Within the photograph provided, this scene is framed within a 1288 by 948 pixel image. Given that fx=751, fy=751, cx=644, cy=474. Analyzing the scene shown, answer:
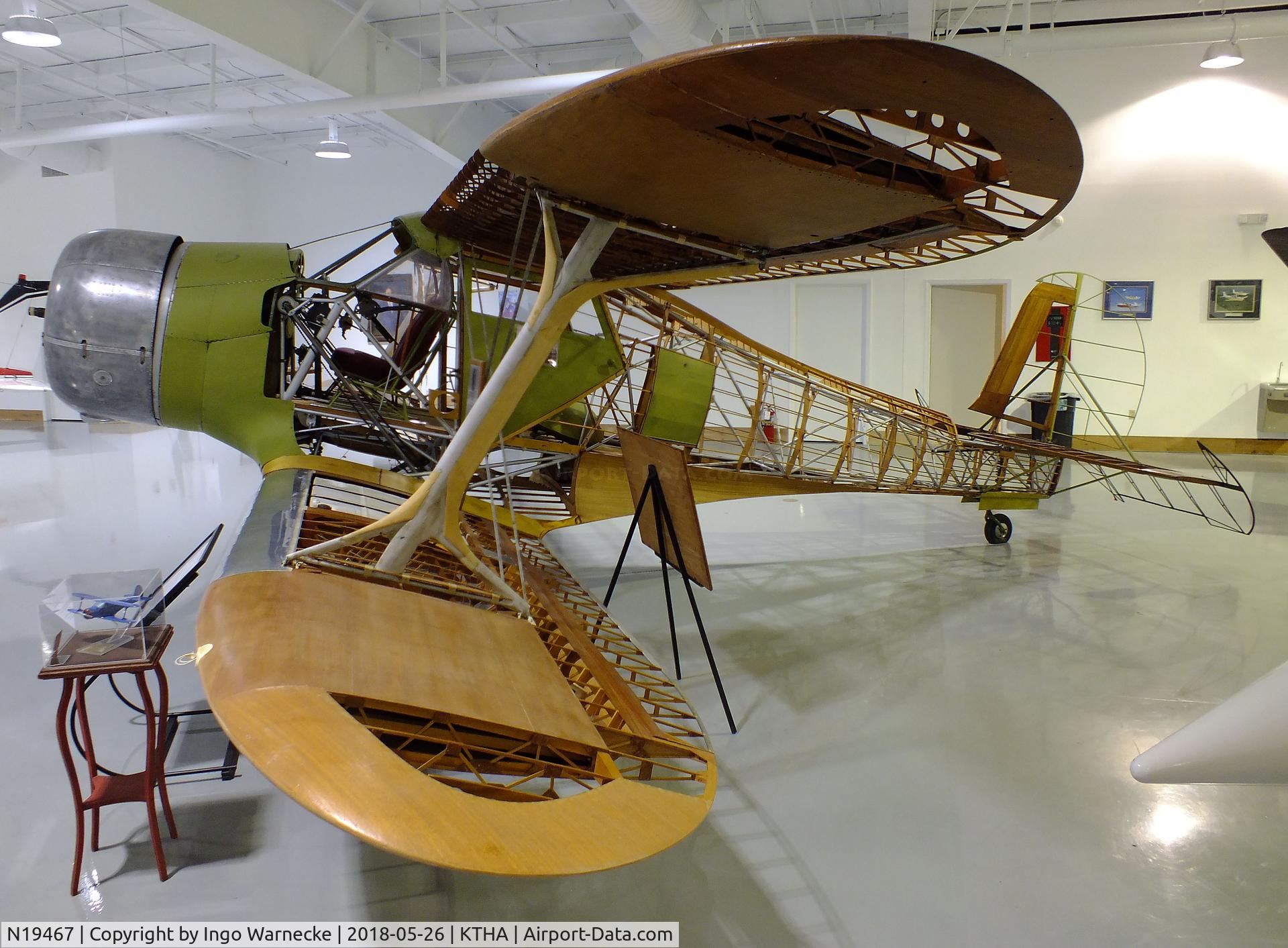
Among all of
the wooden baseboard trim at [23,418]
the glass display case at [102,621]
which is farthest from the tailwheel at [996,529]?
the wooden baseboard trim at [23,418]

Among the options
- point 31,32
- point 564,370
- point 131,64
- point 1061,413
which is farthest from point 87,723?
point 131,64

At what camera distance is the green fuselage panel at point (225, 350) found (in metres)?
3.58

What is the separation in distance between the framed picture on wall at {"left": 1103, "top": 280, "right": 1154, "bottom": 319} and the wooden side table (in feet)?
39.2

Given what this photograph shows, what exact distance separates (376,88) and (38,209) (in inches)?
344

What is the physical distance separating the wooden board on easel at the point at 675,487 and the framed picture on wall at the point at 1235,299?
10622 millimetres

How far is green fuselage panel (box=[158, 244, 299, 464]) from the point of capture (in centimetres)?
358

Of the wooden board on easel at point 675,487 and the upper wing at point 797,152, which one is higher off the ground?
the upper wing at point 797,152

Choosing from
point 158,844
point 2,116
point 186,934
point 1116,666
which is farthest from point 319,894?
point 2,116

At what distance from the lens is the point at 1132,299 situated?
1066 cm

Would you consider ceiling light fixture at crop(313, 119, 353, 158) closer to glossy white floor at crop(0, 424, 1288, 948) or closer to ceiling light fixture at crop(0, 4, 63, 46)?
ceiling light fixture at crop(0, 4, 63, 46)

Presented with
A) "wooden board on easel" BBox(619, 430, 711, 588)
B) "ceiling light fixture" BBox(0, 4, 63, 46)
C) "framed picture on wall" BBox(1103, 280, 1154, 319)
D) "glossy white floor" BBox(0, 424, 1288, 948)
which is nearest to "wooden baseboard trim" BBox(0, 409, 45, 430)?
"ceiling light fixture" BBox(0, 4, 63, 46)

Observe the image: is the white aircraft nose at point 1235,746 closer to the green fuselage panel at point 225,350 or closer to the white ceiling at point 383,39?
the green fuselage panel at point 225,350

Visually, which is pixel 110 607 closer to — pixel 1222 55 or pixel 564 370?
pixel 564 370

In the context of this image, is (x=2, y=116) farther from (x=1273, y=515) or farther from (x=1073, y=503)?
(x=1273, y=515)
